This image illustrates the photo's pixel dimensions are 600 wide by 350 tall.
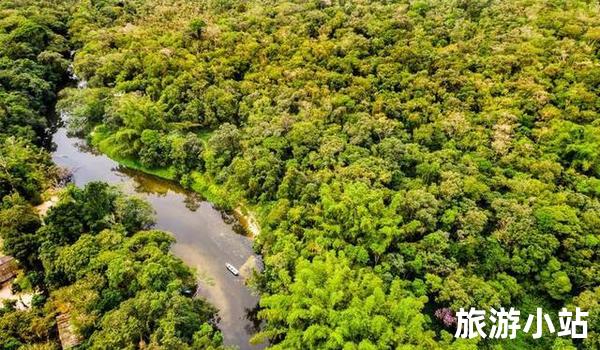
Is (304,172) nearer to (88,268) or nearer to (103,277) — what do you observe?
(103,277)

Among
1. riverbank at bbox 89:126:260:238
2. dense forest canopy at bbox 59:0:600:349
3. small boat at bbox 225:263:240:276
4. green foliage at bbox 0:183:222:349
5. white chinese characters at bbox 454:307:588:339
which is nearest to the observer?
green foliage at bbox 0:183:222:349

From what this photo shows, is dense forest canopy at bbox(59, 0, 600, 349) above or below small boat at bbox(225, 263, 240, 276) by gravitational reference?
above

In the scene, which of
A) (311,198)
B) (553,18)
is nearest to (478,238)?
(311,198)

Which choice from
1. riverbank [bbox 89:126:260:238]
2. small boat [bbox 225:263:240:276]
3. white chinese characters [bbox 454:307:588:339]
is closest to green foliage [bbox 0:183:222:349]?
small boat [bbox 225:263:240:276]

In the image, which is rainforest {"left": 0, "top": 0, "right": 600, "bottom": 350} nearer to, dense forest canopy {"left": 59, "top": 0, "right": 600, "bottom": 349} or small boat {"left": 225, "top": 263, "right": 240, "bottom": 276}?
dense forest canopy {"left": 59, "top": 0, "right": 600, "bottom": 349}

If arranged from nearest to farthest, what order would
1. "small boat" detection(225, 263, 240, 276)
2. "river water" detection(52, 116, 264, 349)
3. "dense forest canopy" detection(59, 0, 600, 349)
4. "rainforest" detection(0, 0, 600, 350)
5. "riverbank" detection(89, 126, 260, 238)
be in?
"rainforest" detection(0, 0, 600, 350), "dense forest canopy" detection(59, 0, 600, 349), "river water" detection(52, 116, 264, 349), "small boat" detection(225, 263, 240, 276), "riverbank" detection(89, 126, 260, 238)

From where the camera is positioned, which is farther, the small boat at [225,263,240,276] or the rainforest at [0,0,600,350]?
the small boat at [225,263,240,276]

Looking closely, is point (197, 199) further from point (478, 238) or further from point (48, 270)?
point (478, 238)
